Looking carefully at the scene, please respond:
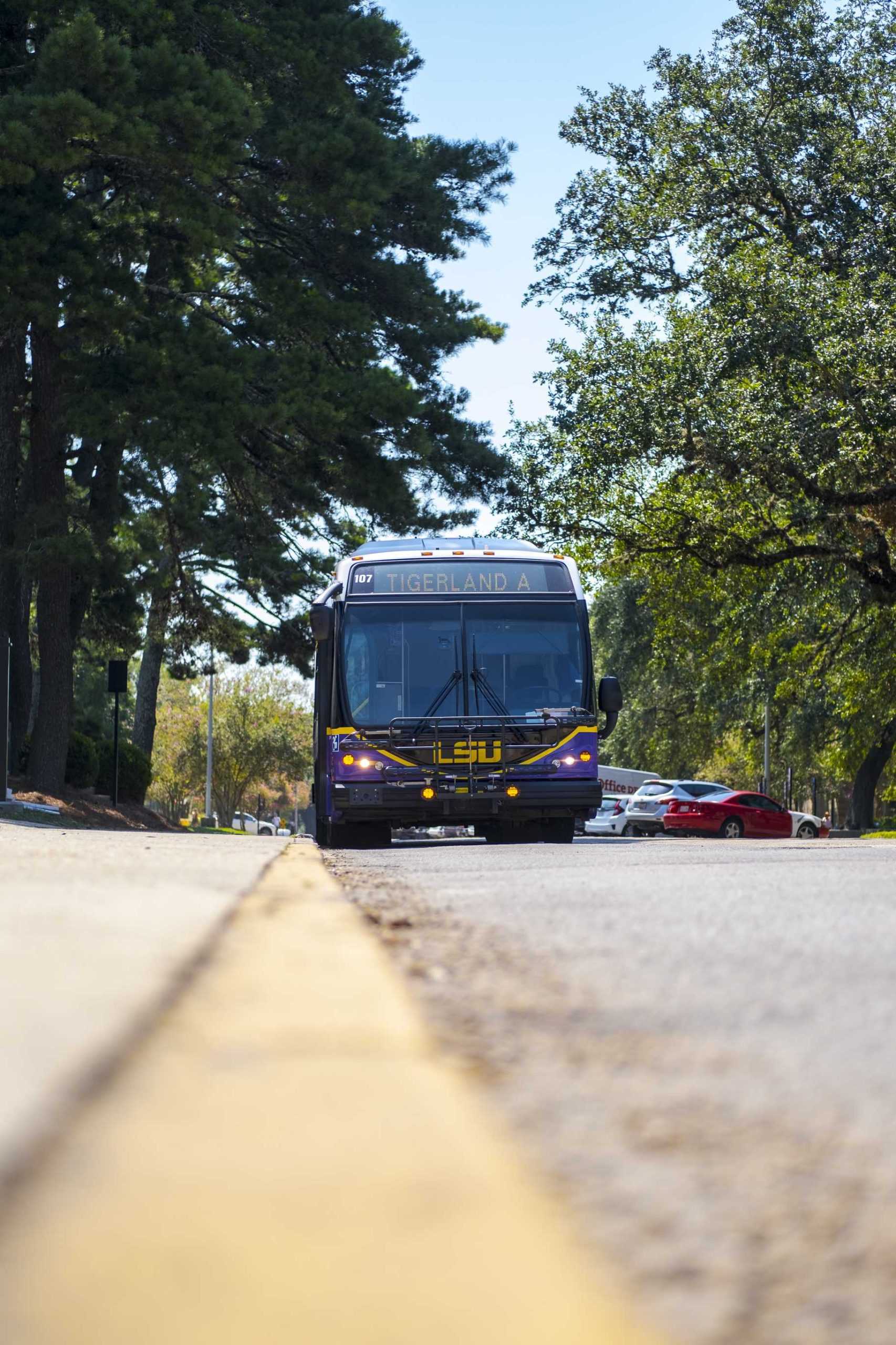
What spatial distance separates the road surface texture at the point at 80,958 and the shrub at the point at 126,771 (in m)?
24.1

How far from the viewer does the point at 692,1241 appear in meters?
1.20

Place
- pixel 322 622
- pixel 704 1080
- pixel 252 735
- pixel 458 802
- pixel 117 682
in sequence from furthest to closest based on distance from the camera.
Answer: pixel 252 735 → pixel 117 682 → pixel 322 622 → pixel 458 802 → pixel 704 1080

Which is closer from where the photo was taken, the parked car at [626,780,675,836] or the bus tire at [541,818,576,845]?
the bus tire at [541,818,576,845]

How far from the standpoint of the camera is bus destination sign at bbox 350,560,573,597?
17172 millimetres

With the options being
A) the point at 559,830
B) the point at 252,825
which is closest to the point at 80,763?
the point at 559,830

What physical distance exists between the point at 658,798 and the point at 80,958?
4160 centimetres

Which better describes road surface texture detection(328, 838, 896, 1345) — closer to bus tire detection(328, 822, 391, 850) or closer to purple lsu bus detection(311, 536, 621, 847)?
purple lsu bus detection(311, 536, 621, 847)

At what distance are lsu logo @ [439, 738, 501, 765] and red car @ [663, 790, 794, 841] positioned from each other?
89.4 ft

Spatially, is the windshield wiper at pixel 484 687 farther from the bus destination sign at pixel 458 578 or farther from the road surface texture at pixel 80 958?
the road surface texture at pixel 80 958

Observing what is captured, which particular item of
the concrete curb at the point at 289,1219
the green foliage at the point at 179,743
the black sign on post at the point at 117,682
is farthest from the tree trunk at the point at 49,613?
the green foliage at the point at 179,743

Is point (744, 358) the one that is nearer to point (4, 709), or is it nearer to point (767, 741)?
point (4, 709)

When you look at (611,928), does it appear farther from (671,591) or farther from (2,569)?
(671,591)

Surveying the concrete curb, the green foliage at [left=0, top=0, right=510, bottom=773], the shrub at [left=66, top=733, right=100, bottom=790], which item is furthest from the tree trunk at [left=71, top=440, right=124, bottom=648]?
the concrete curb

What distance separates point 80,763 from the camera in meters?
28.7
